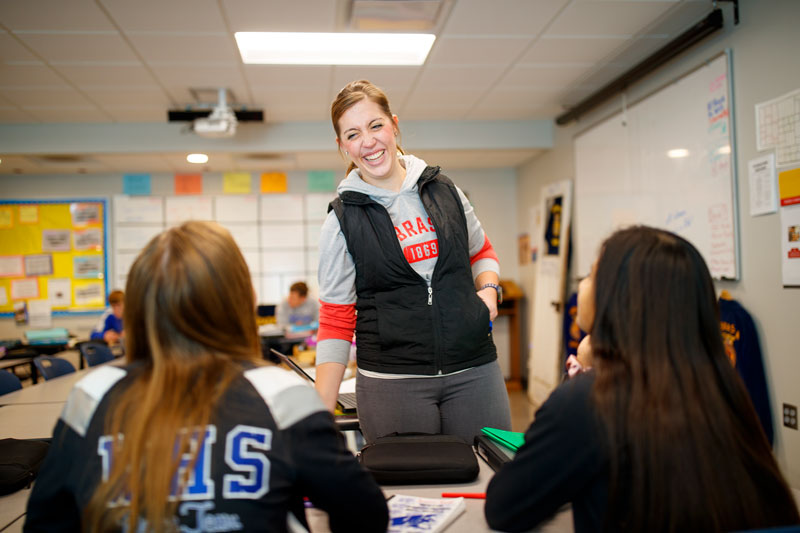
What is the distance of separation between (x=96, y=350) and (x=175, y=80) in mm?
1974

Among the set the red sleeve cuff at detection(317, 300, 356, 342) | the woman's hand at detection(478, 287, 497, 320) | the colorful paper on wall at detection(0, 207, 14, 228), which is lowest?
the red sleeve cuff at detection(317, 300, 356, 342)

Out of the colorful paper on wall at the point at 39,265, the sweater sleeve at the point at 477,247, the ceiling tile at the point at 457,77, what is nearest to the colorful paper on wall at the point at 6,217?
the colorful paper on wall at the point at 39,265

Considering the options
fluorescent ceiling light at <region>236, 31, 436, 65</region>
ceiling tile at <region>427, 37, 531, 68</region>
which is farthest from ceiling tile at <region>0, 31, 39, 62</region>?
ceiling tile at <region>427, 37, 531, 68</region>

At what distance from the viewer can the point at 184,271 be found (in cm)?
79

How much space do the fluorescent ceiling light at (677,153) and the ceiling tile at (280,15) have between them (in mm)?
2072

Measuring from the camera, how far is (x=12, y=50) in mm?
3186

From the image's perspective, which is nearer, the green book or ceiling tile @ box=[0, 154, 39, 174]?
the green book

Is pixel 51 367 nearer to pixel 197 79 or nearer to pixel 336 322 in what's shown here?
pixel 197 79

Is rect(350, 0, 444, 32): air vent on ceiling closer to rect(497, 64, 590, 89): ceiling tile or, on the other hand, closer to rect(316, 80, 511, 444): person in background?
rect(497, 64, 590, 89): ceiling tile

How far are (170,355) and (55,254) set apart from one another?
6.25m

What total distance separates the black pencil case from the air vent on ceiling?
2308 millimetres

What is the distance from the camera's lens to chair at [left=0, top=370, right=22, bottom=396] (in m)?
2.61

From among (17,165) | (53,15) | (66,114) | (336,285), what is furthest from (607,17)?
(17,165)

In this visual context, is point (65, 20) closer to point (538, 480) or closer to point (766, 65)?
point (538, 480)
